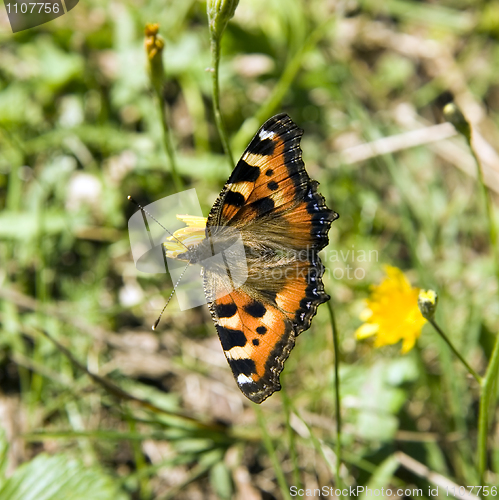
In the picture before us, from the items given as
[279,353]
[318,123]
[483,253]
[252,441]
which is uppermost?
[318,123]

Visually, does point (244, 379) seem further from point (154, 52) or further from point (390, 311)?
point (154, 52)

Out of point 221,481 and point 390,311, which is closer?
point 390,311

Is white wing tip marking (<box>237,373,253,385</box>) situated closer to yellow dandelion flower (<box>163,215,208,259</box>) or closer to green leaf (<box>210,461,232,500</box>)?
yellow dandelion flower (<box>163,215,208,259</box>)

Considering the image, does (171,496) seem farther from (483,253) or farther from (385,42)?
(385,42)

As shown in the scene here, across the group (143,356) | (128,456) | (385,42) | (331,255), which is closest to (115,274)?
(143,356)

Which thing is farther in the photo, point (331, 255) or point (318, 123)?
point (318, 123)

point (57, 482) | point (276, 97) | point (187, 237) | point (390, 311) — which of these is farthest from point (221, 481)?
point (276, 97)
